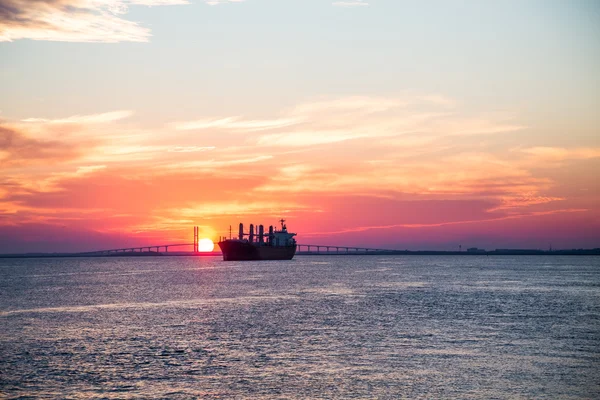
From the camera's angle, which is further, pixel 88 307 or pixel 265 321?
pixel 88 307

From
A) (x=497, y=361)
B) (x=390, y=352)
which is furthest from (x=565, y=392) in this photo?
(x=390, y=352)

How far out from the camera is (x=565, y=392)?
2970cm

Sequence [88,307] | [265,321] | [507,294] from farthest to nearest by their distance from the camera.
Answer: [507,294]
[88,307]
[265,321]

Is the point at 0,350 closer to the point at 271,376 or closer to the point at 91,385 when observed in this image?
the point at 91,385

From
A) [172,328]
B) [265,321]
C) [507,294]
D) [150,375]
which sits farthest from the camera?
[507,294]

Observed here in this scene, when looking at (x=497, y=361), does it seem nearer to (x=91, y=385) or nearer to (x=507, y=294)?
(x=91, y=385)

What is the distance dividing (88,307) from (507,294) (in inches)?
2226

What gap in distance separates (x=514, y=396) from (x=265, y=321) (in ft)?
102

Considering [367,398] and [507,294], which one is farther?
[507,294]

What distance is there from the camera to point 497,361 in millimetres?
37062

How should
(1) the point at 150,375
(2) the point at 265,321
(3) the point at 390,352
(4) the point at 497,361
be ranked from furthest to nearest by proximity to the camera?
1. (2) the point at 265,321
2. (3) the point at 390,352
3. (4) the point at 497,361
4. (1) the point at 150,375

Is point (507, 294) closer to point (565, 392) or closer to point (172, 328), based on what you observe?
point (172, 328)

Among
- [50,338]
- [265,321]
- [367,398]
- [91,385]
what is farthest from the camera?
[265,321]

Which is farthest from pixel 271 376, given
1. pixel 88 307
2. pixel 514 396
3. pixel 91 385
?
pixel 88 307
